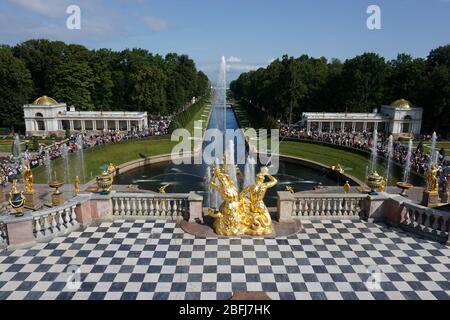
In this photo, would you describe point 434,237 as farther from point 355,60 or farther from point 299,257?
point 355,60

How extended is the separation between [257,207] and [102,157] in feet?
112

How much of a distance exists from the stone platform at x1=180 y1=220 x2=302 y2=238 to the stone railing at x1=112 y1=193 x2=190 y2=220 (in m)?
0.90

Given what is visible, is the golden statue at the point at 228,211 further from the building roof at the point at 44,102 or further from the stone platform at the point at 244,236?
the building roof at the point at 44,102

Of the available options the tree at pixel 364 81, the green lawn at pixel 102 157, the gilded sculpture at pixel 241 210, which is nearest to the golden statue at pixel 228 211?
the gilded sculpture at pixel 241 210

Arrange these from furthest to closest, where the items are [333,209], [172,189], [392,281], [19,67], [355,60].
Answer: [355,60], [19,67], [172,189], [333,209], [392,281]

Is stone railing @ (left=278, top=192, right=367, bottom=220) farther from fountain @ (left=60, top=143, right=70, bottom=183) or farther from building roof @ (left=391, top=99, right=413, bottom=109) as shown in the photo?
building roof @ (left=391, top=99, right=413, bottom=109)

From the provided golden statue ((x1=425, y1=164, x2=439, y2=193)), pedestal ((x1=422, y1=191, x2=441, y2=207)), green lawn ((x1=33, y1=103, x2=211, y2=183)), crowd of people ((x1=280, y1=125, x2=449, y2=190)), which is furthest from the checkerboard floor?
green lawn ((x1=33, y1=103, x2=211, y2=183))

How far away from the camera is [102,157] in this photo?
145 ft

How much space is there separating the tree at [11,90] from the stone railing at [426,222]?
68.5 meters

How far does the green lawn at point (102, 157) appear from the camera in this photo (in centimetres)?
3606

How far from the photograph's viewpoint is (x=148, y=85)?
246 feet

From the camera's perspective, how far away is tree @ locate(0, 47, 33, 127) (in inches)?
2515

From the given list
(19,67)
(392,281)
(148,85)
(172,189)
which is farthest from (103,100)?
(392,281)

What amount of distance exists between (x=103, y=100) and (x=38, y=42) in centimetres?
1907
